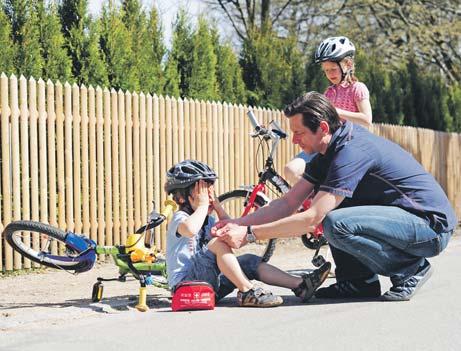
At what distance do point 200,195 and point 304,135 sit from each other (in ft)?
2.71

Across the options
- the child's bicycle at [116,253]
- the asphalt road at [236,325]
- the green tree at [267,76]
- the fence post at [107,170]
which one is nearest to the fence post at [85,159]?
the fence post at [107,170]

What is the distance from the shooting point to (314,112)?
578 cm

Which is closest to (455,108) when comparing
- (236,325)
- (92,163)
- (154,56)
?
(154,56)

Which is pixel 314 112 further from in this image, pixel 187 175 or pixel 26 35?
pixel 26 35

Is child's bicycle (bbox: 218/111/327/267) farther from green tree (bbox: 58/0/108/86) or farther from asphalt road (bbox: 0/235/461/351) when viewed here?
green tree (bbox: 58/0/108/86)

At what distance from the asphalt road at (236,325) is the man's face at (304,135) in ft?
3.67

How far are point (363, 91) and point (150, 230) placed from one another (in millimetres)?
2328

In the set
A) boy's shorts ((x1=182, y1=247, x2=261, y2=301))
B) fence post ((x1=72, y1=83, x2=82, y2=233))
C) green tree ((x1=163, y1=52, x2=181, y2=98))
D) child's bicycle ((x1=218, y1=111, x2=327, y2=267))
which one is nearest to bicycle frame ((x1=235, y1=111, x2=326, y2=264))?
child's bicycle ((x1=218, y1=111, x2=327, y2=267))

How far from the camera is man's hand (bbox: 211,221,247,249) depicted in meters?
5.67

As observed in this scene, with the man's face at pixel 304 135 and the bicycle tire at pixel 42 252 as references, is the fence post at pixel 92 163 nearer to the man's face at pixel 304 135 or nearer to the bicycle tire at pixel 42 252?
the bicycle tire at pixel 42 252

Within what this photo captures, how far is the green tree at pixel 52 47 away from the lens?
413 inches

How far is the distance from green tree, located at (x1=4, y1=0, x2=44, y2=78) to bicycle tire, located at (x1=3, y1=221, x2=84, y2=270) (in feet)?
11.4

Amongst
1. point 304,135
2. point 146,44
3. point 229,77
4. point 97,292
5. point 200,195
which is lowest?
point 97,292

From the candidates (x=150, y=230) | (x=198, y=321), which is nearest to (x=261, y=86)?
(x=150, y=230)
